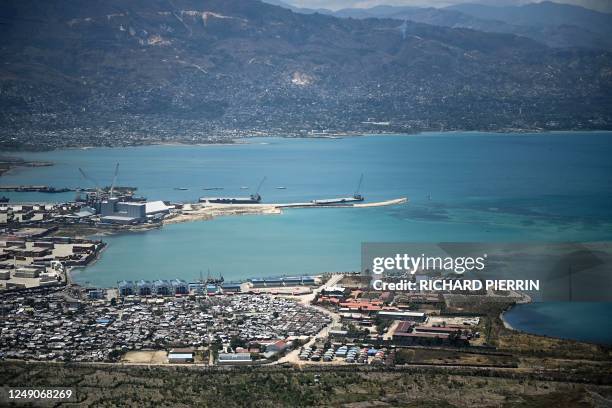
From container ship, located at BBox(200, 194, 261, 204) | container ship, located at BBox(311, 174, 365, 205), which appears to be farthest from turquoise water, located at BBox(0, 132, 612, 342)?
container ship, located at BBox(200, 194, 261, 204)

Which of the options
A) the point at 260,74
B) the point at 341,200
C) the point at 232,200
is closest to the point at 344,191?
the point at 341,200

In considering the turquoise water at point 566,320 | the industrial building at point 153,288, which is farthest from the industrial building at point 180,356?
the turquoise water at point 566,320

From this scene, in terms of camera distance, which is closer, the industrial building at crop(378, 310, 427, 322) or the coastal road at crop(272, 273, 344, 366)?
the coastal road at crop(272, 273, 344, 366)

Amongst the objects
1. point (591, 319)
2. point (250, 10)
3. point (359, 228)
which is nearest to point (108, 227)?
point (359, 228)

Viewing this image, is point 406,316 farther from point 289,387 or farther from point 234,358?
point 289,387

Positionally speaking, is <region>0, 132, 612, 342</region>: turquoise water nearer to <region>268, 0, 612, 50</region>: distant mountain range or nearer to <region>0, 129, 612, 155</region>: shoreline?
<region>0, 129, 612, 155</region>: shoreline
